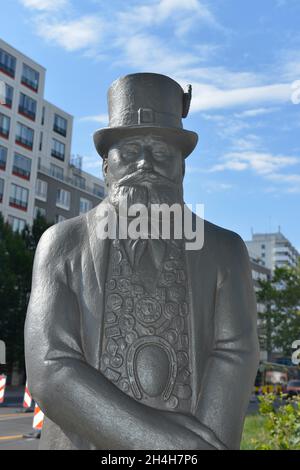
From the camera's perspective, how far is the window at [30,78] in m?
34.5

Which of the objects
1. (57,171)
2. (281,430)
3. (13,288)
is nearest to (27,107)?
(57,171)

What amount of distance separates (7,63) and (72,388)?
3392 cm

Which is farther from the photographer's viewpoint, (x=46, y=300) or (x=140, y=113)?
(x=140, y=113)

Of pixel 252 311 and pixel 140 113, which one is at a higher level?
pixel 140 113

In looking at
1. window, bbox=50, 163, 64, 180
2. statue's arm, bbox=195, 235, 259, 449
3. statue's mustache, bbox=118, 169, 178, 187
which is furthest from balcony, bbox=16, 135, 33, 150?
statue's arm, bbox=195, 235, 259, 449

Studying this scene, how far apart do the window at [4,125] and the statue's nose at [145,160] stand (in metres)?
31.8

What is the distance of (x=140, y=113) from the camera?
8.14ft

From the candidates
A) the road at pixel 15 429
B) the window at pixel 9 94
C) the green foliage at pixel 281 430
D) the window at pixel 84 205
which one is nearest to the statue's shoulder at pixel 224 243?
the green foliage at pixel 281 430

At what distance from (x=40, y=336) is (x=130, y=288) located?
440 millimetres

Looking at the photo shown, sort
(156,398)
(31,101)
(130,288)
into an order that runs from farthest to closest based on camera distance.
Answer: (31,101)
(130,288)
(156,398)

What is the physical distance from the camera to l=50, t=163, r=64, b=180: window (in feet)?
128

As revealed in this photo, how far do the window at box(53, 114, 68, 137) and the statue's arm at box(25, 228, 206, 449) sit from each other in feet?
127
